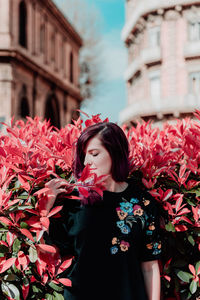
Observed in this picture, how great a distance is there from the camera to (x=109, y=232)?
191 centimetres

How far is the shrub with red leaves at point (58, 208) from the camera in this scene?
194cm

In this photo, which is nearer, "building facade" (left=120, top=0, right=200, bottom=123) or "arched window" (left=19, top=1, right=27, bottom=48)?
"arched window" (left=19, top=1, right=27, bottom=48)

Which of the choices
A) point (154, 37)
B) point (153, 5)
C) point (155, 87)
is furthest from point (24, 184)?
point (154, 37)

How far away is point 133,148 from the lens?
268 centimetres

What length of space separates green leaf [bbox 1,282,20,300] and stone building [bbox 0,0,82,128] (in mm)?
17791

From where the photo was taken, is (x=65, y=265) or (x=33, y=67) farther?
(x=33, y=67)

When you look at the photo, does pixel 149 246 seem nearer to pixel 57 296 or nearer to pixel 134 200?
pixel 134 200

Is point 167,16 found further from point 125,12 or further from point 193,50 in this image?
point 125,12

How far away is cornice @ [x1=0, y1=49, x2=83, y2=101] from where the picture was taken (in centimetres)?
1997

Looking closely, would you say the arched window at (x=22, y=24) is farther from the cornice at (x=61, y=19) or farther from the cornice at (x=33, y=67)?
the cornice at (x=61, y=19)

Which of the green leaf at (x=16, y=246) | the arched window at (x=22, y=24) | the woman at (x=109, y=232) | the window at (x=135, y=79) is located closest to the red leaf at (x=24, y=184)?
the woman at (x=109, y=232)

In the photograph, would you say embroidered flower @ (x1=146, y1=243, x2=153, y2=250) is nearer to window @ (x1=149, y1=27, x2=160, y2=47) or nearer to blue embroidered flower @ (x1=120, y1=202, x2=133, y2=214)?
blue embroidered flower @ (x1=120, y1=202, x2=133, y2=214)

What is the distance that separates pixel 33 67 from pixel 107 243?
73.6 ft

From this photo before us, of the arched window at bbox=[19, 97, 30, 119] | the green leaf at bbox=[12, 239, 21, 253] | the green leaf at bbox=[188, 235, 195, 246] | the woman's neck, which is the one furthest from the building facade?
the green leaf at bbox=[12, 239, 21, 253]
